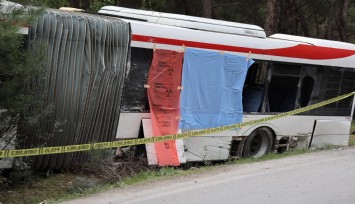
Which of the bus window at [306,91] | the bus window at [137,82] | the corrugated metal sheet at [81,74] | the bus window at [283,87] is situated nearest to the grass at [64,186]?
the corrugated metal sheet at [81,74]

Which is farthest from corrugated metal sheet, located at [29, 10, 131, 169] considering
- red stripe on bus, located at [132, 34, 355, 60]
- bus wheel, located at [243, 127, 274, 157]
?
bus wheel, located at [243, 127, 274, 157]

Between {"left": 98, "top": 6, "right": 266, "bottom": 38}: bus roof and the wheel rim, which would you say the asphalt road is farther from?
{"left": 98, "top": 6, "right": 266, "bottom": 38}: bus roof

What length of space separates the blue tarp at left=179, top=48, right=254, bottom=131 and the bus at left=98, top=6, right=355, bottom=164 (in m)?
0.20

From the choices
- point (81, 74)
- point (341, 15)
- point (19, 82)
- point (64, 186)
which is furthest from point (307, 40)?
point (341, 15)

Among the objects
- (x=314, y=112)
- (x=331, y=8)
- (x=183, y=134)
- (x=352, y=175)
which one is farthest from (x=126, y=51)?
(x=331, y=8)

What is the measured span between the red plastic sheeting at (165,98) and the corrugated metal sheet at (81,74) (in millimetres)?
782

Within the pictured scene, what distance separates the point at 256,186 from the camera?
7.37 meters

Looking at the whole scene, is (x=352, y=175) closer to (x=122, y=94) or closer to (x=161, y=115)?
(x=161, y=115)

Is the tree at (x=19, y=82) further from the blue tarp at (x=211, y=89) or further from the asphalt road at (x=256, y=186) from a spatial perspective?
the blue tarp at (x=211, y=89)

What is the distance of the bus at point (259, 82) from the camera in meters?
8.60

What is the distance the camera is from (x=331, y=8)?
2309cm

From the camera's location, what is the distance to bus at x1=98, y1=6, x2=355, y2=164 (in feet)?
28.2

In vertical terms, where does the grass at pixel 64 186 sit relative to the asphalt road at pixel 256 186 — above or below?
below

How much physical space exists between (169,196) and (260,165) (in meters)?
2.90
